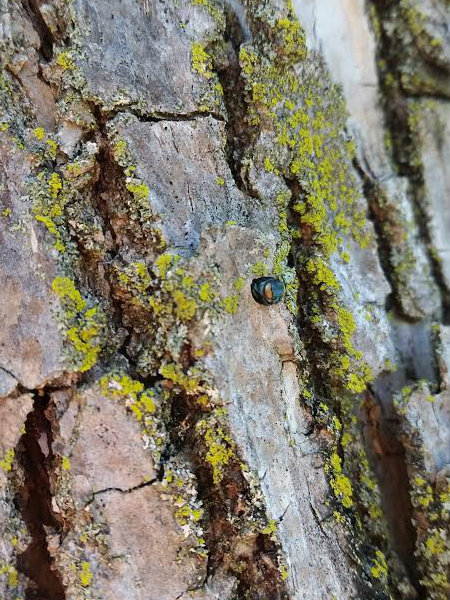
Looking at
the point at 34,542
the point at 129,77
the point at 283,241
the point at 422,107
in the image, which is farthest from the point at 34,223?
the point at 422,107

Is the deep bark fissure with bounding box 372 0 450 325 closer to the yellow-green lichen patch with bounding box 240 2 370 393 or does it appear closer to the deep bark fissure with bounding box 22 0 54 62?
the yellow-green lichen patch with bounding box 240 2 370 393

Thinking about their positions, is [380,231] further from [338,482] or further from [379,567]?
[379,567]

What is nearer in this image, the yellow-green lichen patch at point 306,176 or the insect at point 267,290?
the insect at point 267,290

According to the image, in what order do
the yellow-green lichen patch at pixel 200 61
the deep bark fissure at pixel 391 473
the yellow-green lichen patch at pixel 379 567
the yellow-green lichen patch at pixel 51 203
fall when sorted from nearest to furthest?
the yellow-green lichen patch at pixel 51 203 → the yellow-green lichen patch at pixel 379 567 → the yellow-green lichen patch at pixel 200 61 → the deep bark fissure at pixel 391 473

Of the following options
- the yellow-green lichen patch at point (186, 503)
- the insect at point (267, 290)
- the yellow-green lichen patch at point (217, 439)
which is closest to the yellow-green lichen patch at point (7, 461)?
the yellow-green lichen patch at point (186, 503)

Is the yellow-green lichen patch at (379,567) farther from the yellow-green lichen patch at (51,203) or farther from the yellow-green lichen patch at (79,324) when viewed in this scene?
the yellow-green lichen patch at (51,203)

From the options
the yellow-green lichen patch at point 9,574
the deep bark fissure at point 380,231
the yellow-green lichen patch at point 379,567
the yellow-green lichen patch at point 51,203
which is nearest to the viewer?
the yellow-green lichen patch at point 9,574

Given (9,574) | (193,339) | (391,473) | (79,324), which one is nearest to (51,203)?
(79,324)
